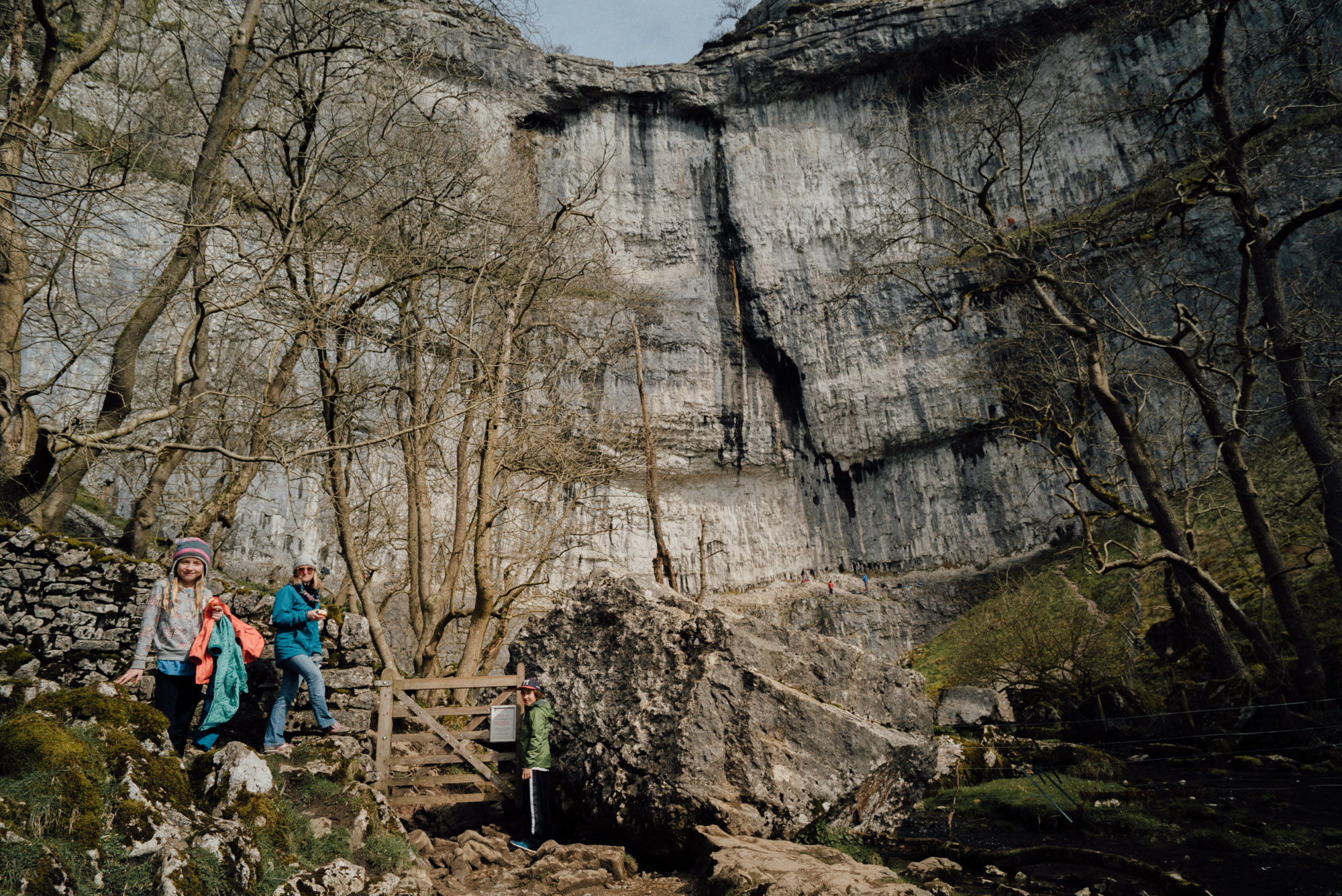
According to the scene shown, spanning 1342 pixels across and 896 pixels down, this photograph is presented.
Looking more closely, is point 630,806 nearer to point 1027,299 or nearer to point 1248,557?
point 1248,557

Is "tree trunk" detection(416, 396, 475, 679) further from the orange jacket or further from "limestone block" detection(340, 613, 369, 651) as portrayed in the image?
the orange jacket

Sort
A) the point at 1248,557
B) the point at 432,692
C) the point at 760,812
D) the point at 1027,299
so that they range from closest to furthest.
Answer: the point at 760,812
the point at 432,692
the point at 1248,557
the point at 1027,299

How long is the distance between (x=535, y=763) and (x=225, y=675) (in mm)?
2653

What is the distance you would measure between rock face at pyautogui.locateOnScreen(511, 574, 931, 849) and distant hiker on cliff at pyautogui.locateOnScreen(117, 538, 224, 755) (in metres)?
3.13

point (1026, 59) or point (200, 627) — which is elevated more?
point (1026, 59)

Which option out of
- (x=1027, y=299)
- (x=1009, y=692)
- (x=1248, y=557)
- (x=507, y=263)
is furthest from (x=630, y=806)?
(x=1027, y=299)

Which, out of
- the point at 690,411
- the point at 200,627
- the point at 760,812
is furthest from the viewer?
the point at 690,411

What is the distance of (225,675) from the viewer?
17.9 feet

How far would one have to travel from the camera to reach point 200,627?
538 cm

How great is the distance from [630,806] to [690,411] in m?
27.5

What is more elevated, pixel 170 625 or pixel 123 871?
pixel 170 625

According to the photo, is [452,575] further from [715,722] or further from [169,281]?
[715,722]

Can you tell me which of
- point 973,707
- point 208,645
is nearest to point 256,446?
point 208,645

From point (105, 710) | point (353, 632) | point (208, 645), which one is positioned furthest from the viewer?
point (353, 632)
